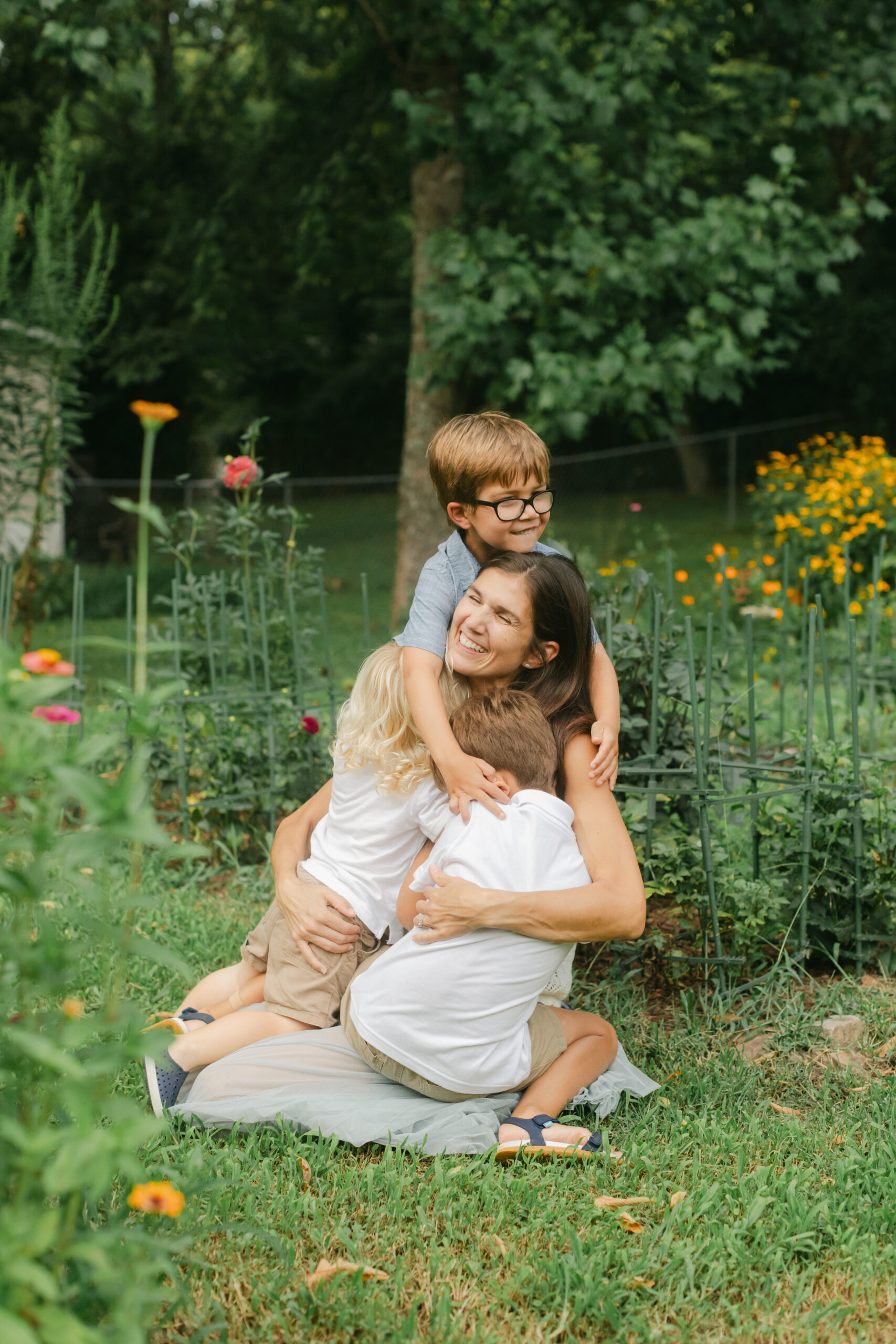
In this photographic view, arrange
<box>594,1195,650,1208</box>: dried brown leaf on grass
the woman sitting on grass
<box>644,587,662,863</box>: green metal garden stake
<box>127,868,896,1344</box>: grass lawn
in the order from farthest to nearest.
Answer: <box>644,587,662,863</box>: green metal garden stake, the woman sitting on grass, <box>594,1195,650,1208</box>: dried brown leaf on grass, <box>127,868,896,1344</box>: grass lawn

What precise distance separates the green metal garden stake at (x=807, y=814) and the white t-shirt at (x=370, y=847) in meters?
1.12

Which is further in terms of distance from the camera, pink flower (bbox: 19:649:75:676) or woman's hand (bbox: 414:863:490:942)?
woman's hand (bbox: 414:863:490:942)

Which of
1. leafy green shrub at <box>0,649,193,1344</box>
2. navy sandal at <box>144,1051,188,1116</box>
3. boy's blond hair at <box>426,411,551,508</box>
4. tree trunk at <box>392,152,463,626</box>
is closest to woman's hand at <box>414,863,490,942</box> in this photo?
navy sandal at <box>144,1051,188,1116</box>

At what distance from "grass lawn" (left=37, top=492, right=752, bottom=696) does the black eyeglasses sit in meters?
5.49

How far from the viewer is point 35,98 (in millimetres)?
11852

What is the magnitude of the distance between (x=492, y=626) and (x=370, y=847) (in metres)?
0.59

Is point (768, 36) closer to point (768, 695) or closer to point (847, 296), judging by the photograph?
point (768, 695)

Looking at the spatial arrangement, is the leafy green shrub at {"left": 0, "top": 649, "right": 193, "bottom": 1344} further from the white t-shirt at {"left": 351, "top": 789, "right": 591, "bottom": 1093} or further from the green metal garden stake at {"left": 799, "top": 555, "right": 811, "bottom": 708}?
the green metal garden stake at {"left": 799, "top": 555, "right": 811, "bottom": 708}

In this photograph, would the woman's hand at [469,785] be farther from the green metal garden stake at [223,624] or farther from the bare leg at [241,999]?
the green metal garden stake at [223,624]

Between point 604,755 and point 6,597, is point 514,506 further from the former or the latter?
point 6,597

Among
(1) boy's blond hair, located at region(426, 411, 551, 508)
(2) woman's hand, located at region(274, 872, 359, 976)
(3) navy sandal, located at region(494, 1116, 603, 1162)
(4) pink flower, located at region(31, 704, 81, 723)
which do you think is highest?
(1) boy's blond hair, located at region(426, 411, 551, 508)


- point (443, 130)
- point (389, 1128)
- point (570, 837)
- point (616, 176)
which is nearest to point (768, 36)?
point (616, 176)

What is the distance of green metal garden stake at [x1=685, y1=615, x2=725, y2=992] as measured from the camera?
2.83 m

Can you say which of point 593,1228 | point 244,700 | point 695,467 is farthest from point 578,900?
point 695,467
